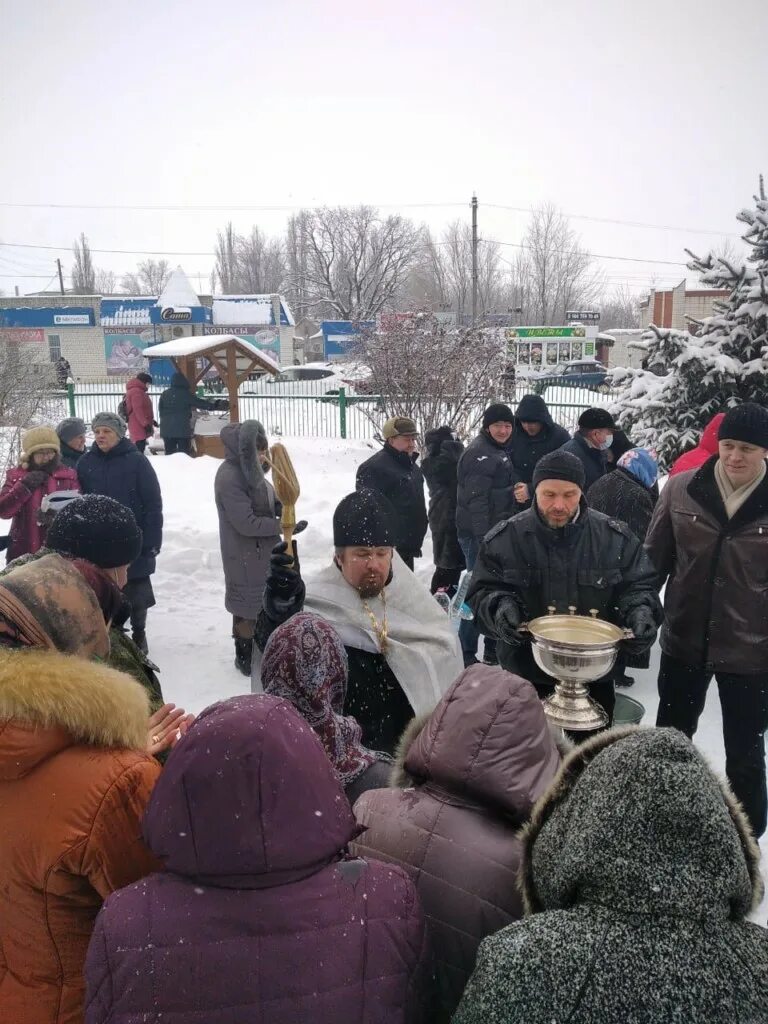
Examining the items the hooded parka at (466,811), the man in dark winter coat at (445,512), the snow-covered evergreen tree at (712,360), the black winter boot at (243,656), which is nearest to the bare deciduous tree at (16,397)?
the black winter boot at (243,656)

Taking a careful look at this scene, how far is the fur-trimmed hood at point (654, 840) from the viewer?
3.68ft

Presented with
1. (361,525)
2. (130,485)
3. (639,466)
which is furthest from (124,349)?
(361,525)

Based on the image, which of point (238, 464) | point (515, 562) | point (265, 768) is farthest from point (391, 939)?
point (238, 464)

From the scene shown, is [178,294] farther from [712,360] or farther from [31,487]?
[31,487]

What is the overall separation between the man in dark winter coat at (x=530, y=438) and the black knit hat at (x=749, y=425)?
3578mm

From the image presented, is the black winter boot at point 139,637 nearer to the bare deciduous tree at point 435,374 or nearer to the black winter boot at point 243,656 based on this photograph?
the black winter boot at point 243,656

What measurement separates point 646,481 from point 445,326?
10.8 metres

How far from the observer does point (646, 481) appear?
17.8 feet

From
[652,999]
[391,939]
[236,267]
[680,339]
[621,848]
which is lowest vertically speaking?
[391,939]

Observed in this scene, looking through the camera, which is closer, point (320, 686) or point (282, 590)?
point (320, 686)

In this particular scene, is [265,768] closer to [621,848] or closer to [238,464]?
[621,848]

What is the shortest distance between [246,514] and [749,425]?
335 cm

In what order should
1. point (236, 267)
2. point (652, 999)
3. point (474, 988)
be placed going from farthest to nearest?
point (236, 267) → point (474, 988) → point (652, 999)

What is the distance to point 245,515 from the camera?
5328mm
